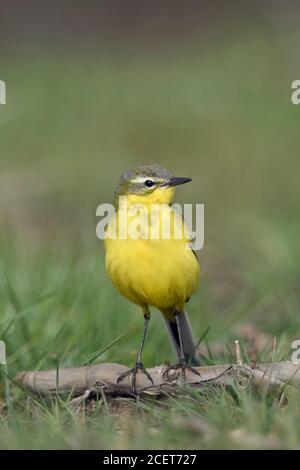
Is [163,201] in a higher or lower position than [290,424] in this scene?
higher

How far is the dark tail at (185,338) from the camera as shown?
218 inches

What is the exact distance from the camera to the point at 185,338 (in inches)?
226

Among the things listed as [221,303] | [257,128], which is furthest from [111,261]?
[257,128]

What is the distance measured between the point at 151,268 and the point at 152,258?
49mm

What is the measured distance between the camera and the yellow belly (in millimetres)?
5152

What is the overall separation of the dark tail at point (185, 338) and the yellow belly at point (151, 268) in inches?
15.3

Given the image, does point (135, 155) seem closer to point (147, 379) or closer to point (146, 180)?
point (146, 180)

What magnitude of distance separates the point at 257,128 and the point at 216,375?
7.56m

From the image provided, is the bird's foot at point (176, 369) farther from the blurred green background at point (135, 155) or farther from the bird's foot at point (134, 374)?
the blurred green background at point (135, 155)

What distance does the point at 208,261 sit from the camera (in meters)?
8.68

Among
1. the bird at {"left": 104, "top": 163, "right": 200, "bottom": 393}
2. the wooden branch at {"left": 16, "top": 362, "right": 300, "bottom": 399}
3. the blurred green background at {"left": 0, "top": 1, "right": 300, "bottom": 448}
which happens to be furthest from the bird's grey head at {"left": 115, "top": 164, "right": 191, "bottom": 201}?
the wooden branch at {"left": 16, "top": 362, "right": 300, "bottom": 399}
